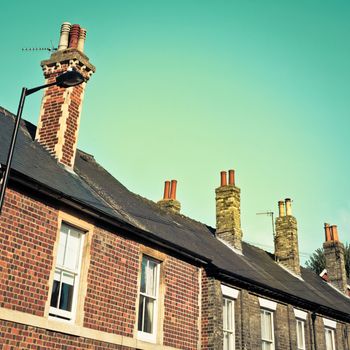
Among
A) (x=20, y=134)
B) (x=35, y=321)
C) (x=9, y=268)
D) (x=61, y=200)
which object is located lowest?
(x=35, y=321)

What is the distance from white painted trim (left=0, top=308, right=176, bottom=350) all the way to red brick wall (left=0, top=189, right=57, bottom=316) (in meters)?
0.14

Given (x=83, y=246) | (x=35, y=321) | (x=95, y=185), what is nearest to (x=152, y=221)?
(x=95, y=185)

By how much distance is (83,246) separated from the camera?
11398mm

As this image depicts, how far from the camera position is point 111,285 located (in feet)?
38.4

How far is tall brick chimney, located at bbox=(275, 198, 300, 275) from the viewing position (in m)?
24.2

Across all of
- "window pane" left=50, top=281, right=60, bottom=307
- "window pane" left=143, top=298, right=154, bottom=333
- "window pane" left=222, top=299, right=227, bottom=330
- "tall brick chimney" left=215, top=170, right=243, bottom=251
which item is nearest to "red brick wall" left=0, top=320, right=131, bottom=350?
"window pane" left=50, top=281, right=60, bottom=307

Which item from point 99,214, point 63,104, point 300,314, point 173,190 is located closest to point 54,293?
point 99,214

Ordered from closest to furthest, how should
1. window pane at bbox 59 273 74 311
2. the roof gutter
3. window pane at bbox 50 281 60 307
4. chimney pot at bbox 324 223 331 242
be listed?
the roof gutter, window pane at bbox 50 281 60 307, window pane at bbox 59 273 74 311, chimney pot at bbox 324 223 331 242

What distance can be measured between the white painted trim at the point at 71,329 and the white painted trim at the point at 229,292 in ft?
10.6

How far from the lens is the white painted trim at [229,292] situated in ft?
50.3

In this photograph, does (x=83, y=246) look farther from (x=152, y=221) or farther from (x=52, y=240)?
(x=152, y=221)

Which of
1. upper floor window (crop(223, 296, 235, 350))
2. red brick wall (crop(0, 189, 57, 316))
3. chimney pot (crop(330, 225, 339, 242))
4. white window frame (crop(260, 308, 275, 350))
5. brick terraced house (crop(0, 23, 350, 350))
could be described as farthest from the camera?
chimney pot (crop(330, 225, 339, 242))

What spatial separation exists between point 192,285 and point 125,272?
2.98 m

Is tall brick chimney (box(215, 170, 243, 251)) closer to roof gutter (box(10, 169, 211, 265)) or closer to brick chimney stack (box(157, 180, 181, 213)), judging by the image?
brick chimney stack (box(157, 180, 181, 213))
